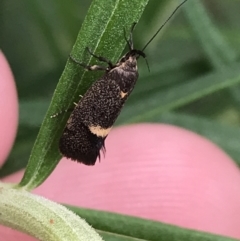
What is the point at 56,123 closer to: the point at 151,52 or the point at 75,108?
the point at 75,108

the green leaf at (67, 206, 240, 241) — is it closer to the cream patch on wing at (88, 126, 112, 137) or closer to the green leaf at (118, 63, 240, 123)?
the cream patch on wing at (88, 126, 112, 137)

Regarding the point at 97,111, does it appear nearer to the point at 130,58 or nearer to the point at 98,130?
the point at 98,130

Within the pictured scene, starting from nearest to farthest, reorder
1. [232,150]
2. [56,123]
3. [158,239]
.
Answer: [158,239] < [56,123] < [232,150]

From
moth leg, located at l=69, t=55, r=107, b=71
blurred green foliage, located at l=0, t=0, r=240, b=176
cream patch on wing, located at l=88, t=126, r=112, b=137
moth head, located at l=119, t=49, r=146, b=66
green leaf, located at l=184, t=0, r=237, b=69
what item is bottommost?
blurred green foliage, located at l=0, t=0, r=240, b=176

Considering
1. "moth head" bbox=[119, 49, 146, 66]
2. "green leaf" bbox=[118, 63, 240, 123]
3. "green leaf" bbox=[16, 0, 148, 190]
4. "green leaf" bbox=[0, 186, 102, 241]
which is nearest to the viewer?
"green leaf" bbox=[0, 186, 102, 241]

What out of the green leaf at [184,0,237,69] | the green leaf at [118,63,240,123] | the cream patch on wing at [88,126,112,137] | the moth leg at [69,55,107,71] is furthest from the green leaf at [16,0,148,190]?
the green leaf at [184,0,237,69]

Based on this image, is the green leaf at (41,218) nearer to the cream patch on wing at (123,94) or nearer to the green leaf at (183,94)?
the cream patch on wing at (123,94)

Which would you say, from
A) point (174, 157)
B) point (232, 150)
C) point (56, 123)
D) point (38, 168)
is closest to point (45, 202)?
point (38, 168)
